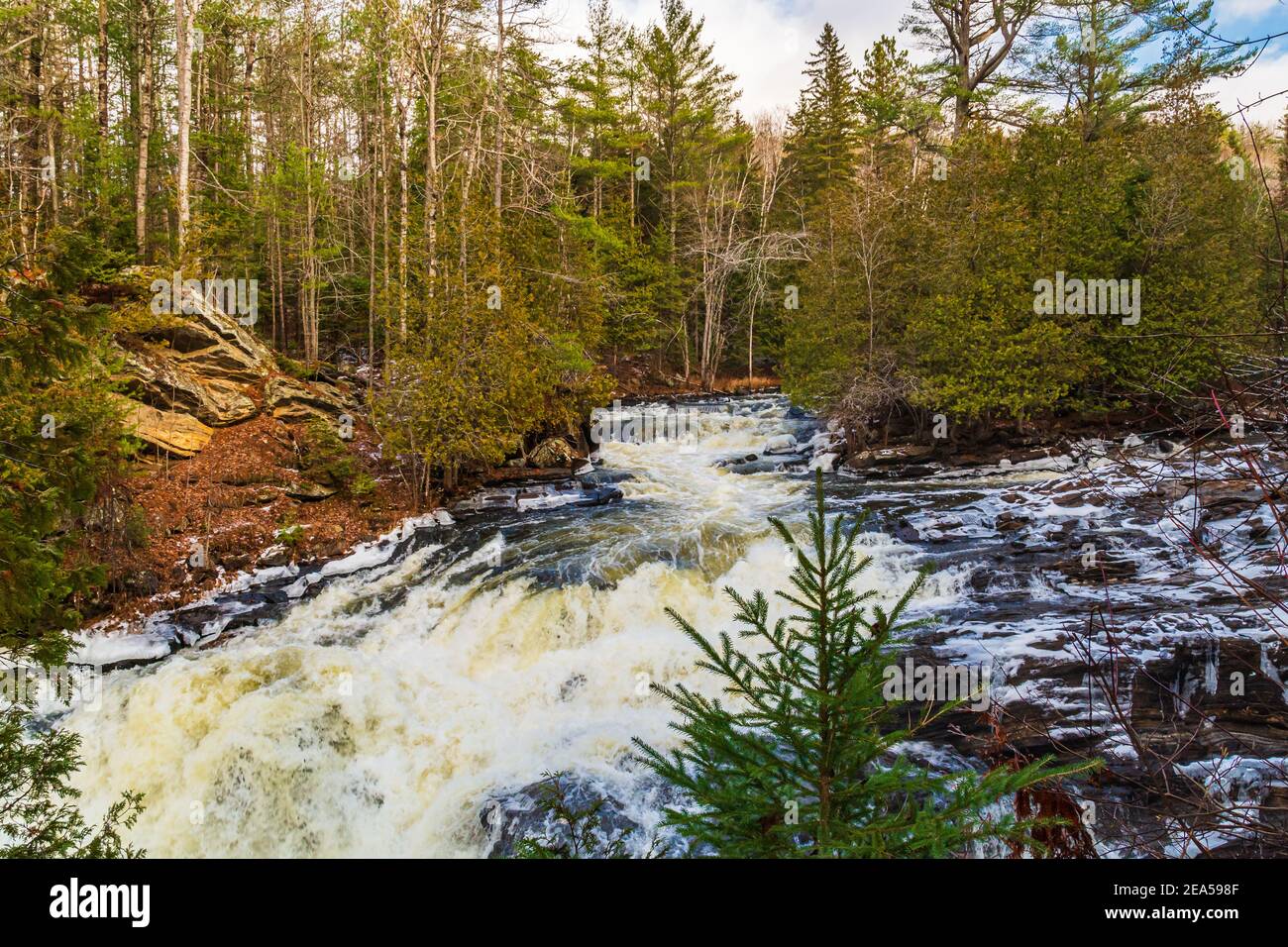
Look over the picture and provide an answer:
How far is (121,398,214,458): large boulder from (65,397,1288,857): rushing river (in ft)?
13.2

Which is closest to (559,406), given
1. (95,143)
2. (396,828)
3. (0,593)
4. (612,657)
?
(612,657)

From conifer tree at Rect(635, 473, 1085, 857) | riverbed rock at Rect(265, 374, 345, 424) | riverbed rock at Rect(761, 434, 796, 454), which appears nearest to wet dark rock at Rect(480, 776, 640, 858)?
conifer tree at Rect(635, 473, 1085, 857)

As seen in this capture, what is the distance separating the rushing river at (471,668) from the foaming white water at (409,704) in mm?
23

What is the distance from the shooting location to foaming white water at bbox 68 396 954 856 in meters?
6.09

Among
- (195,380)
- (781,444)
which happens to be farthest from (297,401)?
(781,444)

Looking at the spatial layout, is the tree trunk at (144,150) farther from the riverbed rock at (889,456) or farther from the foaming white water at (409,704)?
the riverbed rock at (889,456)

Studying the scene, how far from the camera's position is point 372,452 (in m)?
14.9

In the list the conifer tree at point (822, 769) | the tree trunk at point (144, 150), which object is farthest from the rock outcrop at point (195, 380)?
the conifer tree at point (822, 769)

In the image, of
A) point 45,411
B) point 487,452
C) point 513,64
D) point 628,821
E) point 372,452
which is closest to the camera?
point 628,821

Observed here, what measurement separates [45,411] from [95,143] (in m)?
15.8

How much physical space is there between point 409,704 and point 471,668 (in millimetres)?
1026

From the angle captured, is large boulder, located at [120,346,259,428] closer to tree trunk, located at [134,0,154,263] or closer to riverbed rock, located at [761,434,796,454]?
tree trunk, located at [134,0,154,263]

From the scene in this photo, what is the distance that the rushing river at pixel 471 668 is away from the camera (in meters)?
6.16

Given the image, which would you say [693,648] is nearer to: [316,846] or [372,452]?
[316,846]
